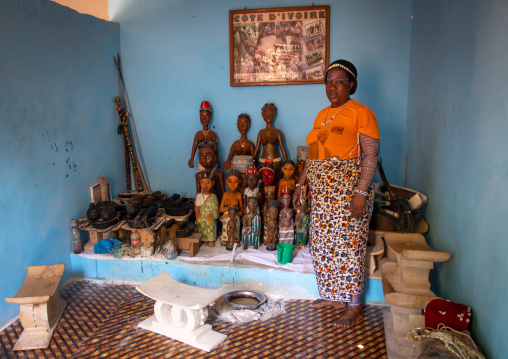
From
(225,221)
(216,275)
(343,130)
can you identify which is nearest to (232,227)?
(225,221)

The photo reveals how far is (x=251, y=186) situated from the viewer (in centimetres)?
467

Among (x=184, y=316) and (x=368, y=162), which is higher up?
(x=368, y=162)

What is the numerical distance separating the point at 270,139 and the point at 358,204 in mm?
2386

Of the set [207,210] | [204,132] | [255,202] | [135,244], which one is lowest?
[135,244]

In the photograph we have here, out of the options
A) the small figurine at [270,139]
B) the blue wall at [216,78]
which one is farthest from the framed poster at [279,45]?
the small figurine at [270,139]

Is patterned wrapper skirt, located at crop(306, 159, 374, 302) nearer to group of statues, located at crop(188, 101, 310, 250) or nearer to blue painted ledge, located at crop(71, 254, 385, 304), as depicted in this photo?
blue painted ledge, located at crop(71, 254, 385, 304)

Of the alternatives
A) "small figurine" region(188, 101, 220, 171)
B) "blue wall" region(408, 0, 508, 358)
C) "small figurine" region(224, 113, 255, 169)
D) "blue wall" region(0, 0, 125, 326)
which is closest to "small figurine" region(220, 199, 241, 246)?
"small figurine" region(224, 113, 255, 169)

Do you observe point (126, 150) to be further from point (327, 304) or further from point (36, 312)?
point (327, 304)

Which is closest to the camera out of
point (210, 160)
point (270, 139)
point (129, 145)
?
point (210, 160)

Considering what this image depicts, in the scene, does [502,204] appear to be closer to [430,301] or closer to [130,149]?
[430,301]

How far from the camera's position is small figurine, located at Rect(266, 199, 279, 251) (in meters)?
4.44

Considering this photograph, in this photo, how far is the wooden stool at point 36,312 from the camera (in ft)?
10.7

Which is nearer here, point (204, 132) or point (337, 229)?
point (337, 229)

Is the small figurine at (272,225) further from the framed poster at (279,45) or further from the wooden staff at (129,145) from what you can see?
the wooden staff at (129,145)
